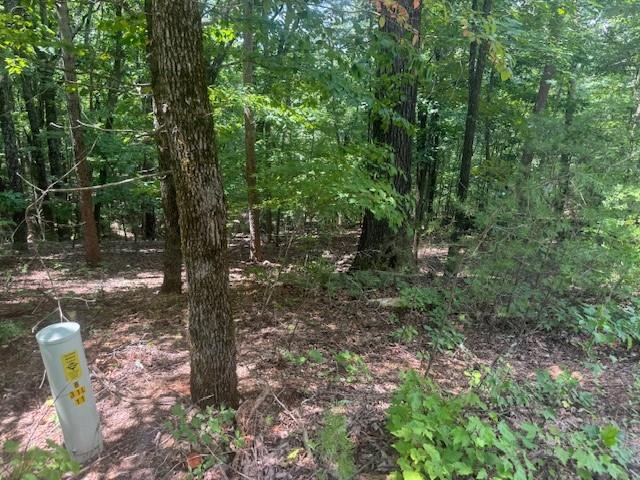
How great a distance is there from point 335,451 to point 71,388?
175 cm

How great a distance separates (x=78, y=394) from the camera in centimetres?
256

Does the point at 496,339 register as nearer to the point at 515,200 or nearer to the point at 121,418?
the point at 515,200

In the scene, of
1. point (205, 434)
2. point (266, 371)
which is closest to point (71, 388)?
point (205, 434)

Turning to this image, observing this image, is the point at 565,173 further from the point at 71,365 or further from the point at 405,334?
the point at 71,365

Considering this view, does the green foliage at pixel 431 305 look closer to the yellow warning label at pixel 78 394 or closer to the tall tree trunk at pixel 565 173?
the tall tree trunk at pixel 565 173

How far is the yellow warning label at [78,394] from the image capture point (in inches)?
99.6

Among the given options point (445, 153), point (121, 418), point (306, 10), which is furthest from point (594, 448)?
point (445, 153)

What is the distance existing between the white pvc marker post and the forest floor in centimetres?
17

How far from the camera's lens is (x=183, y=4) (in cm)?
221

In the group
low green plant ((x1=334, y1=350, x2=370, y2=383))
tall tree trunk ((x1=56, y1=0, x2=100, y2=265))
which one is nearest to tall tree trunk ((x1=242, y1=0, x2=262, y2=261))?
tall tree trunk ((x1=56, y1=0, x2=100, y2=265))

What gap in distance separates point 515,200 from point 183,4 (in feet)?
11.9

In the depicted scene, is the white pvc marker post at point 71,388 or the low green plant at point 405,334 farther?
the low green plant at point 405,334

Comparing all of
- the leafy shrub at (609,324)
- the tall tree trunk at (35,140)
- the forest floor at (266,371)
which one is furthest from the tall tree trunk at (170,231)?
the tall tree trunk at (35,140)

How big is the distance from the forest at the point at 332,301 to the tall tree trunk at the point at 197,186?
1cm
